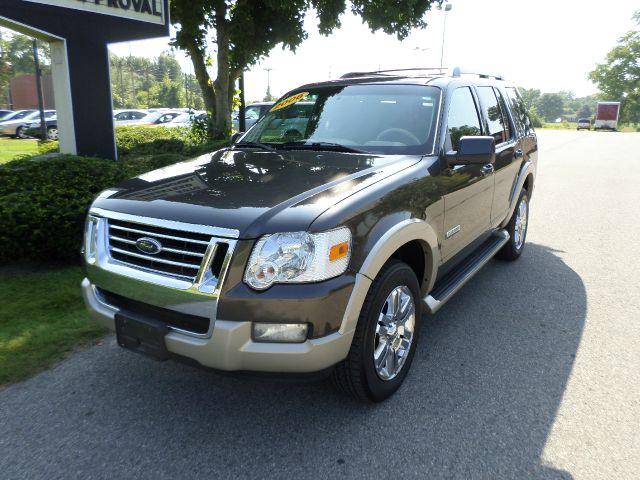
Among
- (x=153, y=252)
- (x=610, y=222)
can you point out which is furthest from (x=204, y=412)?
(x=610, y=222)

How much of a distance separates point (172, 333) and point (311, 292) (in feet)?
2.42

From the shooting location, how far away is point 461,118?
3996mm

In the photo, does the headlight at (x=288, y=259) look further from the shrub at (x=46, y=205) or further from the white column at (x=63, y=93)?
the white column at (x=63, y=93)

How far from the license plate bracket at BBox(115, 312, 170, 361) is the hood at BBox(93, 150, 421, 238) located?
54cm

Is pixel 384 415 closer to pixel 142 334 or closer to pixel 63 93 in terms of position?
pixel 142 334

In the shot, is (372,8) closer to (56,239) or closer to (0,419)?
(56,239)

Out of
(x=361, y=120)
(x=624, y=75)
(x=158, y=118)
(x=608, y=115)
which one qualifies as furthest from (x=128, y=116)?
(x=624, y=75)

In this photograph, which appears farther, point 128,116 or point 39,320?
point 128,116

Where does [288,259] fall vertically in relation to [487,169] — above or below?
below

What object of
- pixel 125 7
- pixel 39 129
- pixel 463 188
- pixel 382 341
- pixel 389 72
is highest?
pixel 125 7

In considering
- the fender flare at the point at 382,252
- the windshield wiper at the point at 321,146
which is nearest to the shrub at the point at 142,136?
the windshield wiper at the point at 321,146

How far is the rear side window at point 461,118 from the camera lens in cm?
372

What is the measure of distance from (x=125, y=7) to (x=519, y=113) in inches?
244

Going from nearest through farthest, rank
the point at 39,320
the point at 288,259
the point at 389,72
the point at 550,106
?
the point at 288,259 → the point at 39,320 → the point at 389,72 → the point at 550,106
